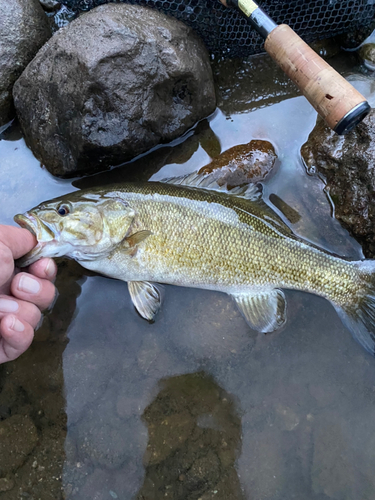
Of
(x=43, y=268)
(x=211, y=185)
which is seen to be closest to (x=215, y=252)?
(x=211, y=185)

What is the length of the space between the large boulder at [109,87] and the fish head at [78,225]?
555mm

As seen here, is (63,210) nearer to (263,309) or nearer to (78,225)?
(78,225)

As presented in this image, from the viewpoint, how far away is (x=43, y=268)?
2.93m

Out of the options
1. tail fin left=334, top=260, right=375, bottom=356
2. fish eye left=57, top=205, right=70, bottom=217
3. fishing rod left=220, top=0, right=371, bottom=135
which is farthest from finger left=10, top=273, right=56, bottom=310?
tail fin left=334, top=260, right=375, bottom=356

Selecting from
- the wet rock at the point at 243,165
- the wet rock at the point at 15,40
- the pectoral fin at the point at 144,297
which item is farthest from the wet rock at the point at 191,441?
the wet rock at the point at 15,40

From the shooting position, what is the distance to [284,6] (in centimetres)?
369

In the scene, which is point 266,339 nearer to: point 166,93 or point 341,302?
point 341,302

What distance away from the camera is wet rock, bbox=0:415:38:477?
3158mm

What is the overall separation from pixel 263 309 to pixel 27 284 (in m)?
2.05

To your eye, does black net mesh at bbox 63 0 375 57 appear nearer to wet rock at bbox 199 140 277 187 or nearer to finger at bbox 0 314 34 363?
wet rock at bbox 199 140 277 187

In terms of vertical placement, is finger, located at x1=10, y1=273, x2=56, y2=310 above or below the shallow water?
above

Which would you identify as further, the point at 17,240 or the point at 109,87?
the point at 109,87

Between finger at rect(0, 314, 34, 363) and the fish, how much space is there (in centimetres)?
72

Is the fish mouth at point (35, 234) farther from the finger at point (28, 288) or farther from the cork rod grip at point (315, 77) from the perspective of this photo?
the cork rod grip at point (315, 77)
